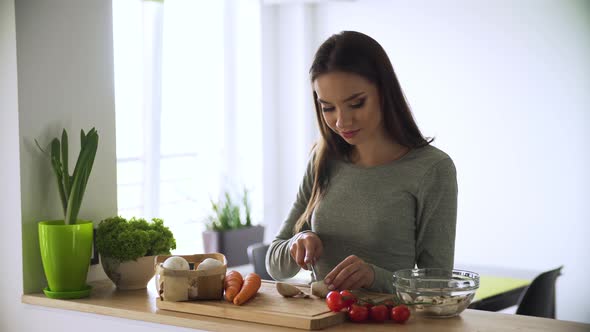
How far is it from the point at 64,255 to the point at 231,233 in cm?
353

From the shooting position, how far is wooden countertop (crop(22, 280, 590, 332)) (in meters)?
1.71

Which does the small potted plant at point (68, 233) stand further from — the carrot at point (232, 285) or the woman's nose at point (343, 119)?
the woman's nose at point (343, 119)

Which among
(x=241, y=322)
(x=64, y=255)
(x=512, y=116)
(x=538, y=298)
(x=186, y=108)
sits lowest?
(x=538, y=298)

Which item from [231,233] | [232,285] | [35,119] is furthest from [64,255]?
[231,233]

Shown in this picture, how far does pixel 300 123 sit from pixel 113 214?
14.0ft

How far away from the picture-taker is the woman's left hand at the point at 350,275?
187cm

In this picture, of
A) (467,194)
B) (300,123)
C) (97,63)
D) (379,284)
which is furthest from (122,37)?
(379,284)

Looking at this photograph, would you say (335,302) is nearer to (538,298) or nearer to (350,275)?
(350,275)

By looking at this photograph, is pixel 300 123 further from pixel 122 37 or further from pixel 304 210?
pixel 304 210

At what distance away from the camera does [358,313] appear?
177cm

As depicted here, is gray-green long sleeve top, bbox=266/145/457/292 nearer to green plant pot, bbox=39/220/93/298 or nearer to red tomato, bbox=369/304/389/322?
red tomato, bbox=369/304/389/322

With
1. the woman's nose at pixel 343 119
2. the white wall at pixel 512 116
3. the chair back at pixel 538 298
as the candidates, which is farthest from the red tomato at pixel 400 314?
the white wall at pixel 512 116

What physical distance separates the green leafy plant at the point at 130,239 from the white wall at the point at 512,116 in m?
3.72

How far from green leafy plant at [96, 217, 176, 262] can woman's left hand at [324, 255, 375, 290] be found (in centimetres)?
61
